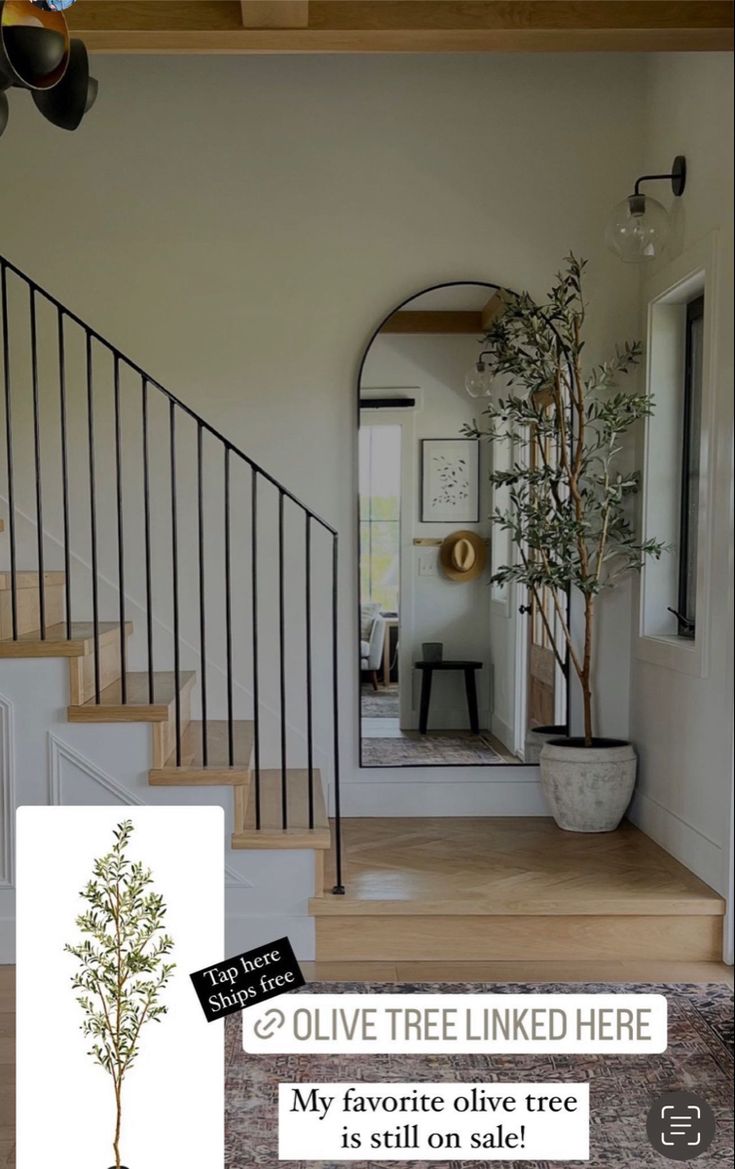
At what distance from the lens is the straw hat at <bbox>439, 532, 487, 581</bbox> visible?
179 inches

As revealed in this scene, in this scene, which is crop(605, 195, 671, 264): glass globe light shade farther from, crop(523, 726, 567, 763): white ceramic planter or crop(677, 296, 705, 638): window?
crop(523, 726, 567, 763): white ceramic planter

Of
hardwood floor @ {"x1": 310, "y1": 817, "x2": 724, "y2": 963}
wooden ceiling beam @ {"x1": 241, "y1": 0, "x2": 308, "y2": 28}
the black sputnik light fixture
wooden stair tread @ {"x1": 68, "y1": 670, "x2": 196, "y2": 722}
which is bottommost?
hardwood floor @ {"x1": 310, "y1": 817, "x2": 724, "y2": 963}

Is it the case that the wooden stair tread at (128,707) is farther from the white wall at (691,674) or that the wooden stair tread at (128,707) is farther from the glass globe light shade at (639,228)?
the glass globe light shade at (639,228)

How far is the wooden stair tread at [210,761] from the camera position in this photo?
11.7 feet

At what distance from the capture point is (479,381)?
4453mm

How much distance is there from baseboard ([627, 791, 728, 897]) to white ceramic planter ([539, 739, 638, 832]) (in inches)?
4.4

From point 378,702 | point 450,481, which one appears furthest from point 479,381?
point 378,702

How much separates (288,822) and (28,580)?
123 centimetres

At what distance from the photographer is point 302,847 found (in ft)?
11.6

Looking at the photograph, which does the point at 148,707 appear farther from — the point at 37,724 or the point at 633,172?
the point at 633,172

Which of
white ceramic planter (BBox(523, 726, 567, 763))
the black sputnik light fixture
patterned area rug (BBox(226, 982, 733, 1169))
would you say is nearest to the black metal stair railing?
white ceramic planter (BBox(523, 726, 567, 763))

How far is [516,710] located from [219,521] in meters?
1.39

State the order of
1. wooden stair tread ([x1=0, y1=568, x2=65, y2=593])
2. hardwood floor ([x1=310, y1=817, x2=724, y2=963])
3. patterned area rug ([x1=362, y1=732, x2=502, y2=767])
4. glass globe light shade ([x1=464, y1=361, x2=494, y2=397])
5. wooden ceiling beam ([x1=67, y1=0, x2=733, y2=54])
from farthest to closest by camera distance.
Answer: patterned area rug ([x1=362, y1=732, x2=502, y2=767])
glass globe light shade ([x1=464, y1=361, x2=494, y2=397])
wooden stair tread ([x1=0, y1=568, x2=65, y2=593])
hardwood floor ([x1=310, y1=817, x2=724, y2=963])
wooden ceiling beam ([x1=67, y1=0, x2=733, y2=54])

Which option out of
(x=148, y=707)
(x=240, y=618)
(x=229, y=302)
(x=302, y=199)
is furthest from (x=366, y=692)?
(x=302, y=199)
